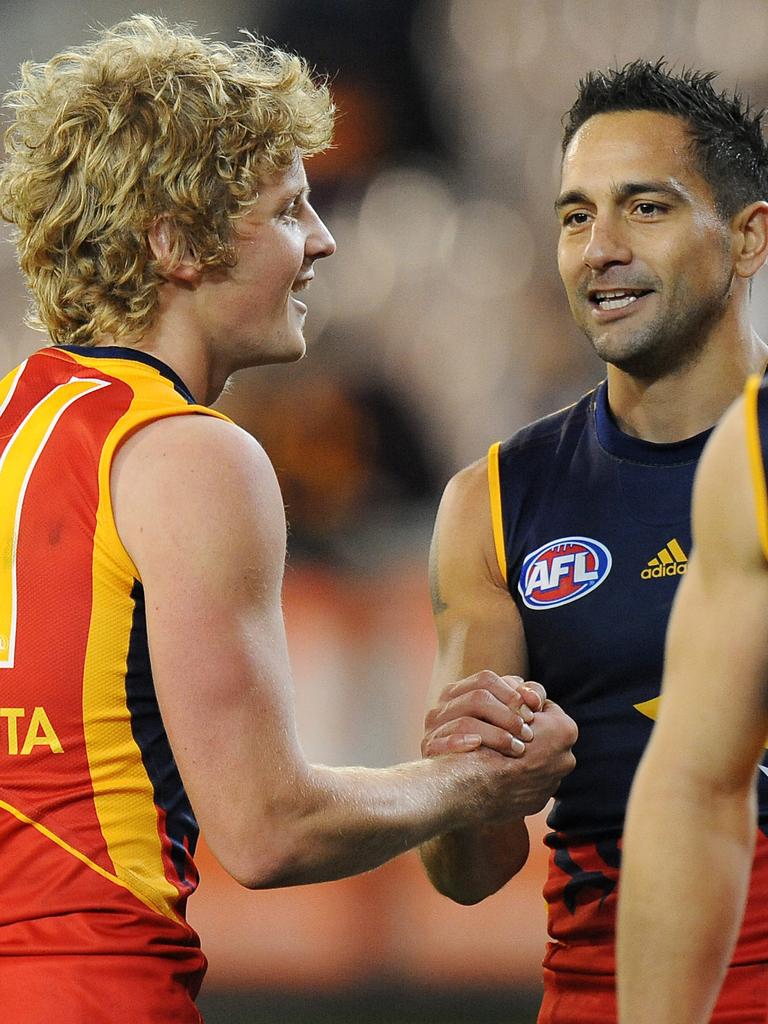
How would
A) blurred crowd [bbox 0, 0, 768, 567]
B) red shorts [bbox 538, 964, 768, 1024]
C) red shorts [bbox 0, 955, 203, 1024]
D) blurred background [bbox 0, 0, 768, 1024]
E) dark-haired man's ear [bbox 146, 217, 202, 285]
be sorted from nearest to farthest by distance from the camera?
red shorts [bbox 0, 955, 203, 1024] < dark-haired man's ear [bbox 146, 217, 202, 285] < red shorts [bbox 538, 964, 768, 1024] < blurred background [bbox 0, 0, 768, 1024] < blurred crowd [bbox 0, 0, 768, 567]

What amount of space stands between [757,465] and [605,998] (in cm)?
134

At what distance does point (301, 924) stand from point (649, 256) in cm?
375

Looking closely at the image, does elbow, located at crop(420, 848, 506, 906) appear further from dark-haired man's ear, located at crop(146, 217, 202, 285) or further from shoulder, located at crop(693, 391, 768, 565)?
shoulder, located at crop(693, 391, 768, 565)

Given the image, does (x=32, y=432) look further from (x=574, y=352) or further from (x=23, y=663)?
(x=574, y=352)

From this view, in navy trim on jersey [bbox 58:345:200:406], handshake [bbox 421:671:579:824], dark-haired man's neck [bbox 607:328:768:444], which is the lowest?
handshake [bbox 421:671:579:824]

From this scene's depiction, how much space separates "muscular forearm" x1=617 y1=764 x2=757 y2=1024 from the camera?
1626 mm

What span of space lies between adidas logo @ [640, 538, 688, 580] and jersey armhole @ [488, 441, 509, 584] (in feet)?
0.92

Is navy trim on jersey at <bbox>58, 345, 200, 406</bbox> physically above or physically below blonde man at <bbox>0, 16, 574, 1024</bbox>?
above

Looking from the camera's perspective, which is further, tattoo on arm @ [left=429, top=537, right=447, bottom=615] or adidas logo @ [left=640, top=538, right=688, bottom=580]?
tattoo on arm @ [left=429, top=537, right=447, bottom=615]

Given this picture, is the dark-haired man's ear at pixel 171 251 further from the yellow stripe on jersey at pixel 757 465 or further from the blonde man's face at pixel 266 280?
the yellow stripe on jersey at pixel 757 465

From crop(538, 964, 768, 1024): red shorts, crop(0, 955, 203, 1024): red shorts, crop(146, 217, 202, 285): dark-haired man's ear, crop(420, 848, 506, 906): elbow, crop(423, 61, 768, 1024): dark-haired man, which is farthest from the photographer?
crop(420, 848, 506, 906): elbow

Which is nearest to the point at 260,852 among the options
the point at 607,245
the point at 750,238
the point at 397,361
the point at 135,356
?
the point at 135,356

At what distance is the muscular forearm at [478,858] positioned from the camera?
285cm

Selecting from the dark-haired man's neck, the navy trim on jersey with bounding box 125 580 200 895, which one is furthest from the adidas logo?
the navy trim on jersey with bounding box 125 580 200 895
